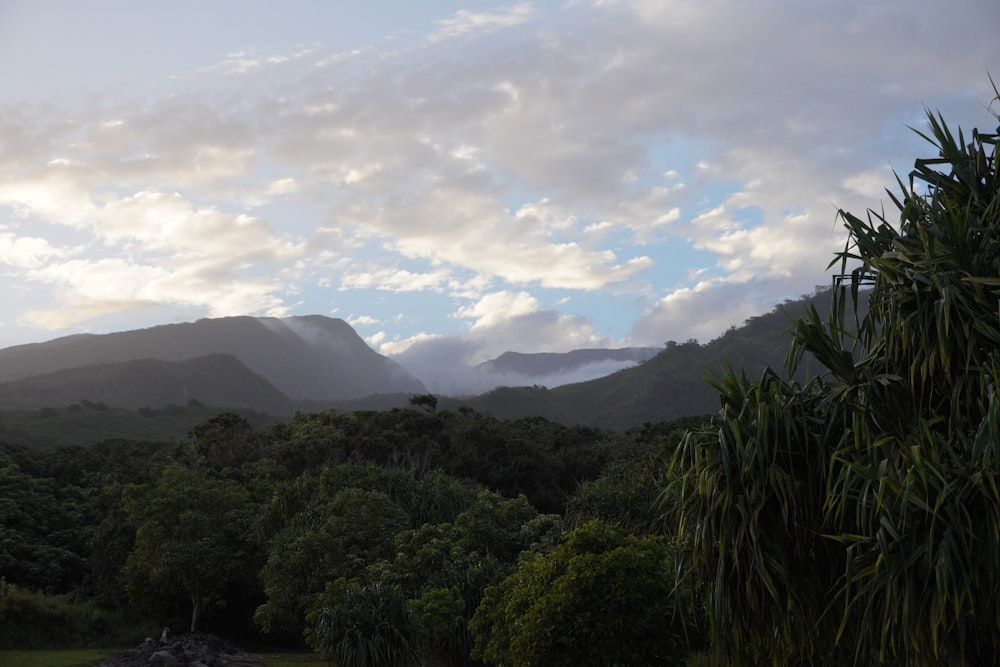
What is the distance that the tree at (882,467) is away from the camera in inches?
408

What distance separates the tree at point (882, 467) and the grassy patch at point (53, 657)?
27767mm

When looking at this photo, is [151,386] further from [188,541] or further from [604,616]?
[604,616]

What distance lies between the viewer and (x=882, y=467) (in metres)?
10.8

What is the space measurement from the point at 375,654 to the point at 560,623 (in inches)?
213

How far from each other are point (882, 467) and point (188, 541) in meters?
35.3

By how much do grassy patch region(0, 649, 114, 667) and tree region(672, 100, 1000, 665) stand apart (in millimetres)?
27767

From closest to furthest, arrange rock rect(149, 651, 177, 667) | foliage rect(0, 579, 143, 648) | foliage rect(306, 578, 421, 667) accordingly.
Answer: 1. foliage rect(306, 578, 421, 667)
2. rock rect(149, 651, 177, 667)
3. foliage rect(0, 579, 143, 648)

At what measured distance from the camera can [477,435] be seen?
190 ft

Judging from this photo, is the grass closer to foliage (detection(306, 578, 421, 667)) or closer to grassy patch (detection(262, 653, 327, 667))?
grassy patch (detection(262, 653, 327, 667))

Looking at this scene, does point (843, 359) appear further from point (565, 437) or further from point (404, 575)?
point (565, 437)

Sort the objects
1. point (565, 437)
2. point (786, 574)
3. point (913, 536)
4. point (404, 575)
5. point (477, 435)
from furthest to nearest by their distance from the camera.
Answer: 1. point (565, 437)
2. point (477, 435)
3. point (404, 575)
4. point (786, 574)
5. point (913, 536)

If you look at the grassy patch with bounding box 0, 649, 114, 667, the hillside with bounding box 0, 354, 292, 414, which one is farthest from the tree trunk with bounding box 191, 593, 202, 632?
the hillside with bounding box 0, 354, 292, 414

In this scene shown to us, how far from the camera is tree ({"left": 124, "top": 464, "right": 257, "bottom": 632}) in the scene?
38.9m

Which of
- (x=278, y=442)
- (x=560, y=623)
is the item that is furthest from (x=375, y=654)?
(x=278, y=442)
